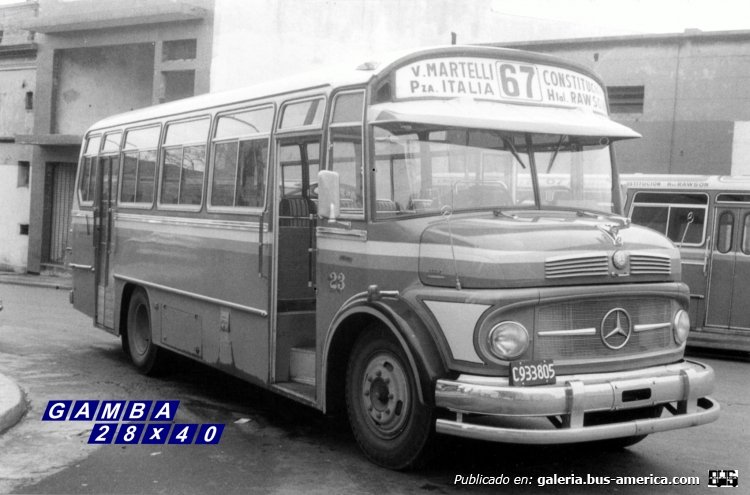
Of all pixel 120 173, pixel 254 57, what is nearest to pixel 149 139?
pixel 120 173

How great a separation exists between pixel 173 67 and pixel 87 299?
1172 cm

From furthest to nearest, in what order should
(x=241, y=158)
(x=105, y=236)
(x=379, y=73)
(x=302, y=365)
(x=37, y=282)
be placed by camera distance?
(x=37, y=282) < (x=105, y=236) < (x=241, y=158) < (x=302, y=365) < (x=379, y=73)

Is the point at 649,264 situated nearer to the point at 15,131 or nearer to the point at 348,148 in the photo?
the point at 348,148

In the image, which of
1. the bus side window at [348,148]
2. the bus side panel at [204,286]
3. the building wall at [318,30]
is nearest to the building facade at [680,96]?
the building wall at [318,30]

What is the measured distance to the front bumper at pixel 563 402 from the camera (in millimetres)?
5445

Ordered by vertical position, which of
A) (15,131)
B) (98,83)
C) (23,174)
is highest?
(98,83)

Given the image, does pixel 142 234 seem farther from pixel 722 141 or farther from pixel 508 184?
pixel 722 141

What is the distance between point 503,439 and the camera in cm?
548

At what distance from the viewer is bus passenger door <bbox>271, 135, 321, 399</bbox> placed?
25.0 feet

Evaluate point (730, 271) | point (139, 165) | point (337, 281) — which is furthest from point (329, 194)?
point (730, 271)

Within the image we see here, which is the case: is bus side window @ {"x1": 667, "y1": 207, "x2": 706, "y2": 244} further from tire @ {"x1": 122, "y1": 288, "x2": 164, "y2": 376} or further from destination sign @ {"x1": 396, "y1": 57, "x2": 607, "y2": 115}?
tire @ {"x1": 122, "y1": 288, "x2": 164, "y2": 376}

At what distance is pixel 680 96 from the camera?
19.8 m

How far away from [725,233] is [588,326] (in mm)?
8812

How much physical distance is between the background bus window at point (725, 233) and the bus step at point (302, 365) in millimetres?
8456
